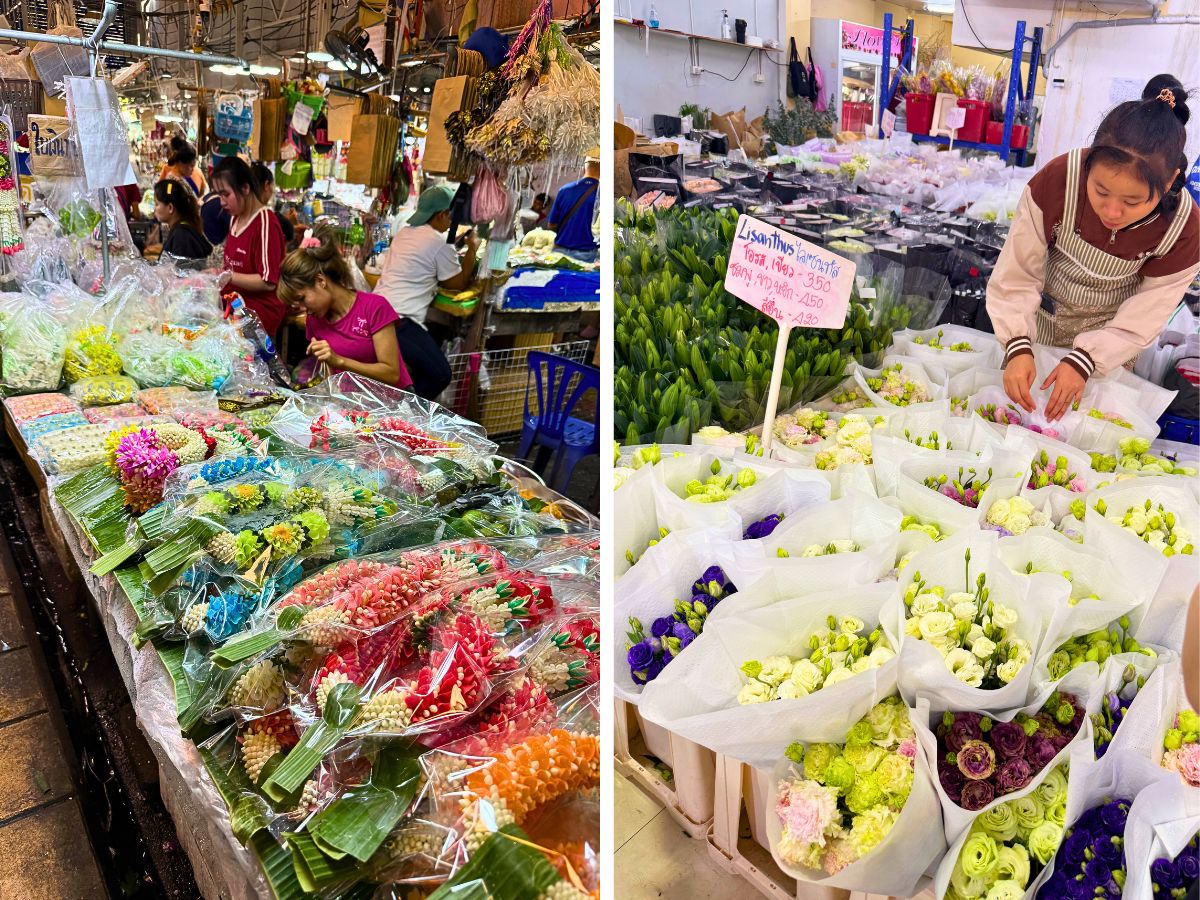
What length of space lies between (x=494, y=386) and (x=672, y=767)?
3.21m

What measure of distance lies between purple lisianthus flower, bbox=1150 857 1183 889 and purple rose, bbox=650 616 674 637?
68 centimetres

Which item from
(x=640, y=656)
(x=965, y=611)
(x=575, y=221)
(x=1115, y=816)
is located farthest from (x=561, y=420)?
(x=1115, y=816)

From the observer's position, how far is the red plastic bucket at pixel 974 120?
1152mm

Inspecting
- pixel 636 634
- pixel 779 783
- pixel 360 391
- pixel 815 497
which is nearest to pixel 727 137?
pixel 815 497

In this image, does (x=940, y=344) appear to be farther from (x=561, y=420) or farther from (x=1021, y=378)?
(x=561, y=420)

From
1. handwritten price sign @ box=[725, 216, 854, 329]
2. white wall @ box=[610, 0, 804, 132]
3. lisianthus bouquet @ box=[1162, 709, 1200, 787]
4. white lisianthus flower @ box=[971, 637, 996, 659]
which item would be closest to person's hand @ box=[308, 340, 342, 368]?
white wall @ box=[610, 0, 804, 132]

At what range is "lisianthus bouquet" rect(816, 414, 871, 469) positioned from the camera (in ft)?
4.85

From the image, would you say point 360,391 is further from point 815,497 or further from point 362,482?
point 815,497

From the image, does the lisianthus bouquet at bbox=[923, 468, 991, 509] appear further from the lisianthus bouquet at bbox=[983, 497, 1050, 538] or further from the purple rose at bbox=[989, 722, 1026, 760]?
the purple rose at bbox=[989, 722, 1026, 760]

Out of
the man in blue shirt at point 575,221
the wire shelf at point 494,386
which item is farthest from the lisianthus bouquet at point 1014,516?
the man in blue shirt at point 575,221

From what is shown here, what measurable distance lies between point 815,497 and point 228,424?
1.78 metres

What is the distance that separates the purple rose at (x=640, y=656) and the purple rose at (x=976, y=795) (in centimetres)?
47

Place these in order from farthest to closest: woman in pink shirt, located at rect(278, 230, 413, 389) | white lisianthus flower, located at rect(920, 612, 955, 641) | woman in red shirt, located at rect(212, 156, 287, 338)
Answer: woman in red shirt, located at rect(212, 156, 287, 338) → woman in pink shirt, located at rect(278, 230, 413, 389) → white lisianthus flower, located at rect(920, 612, 955, 641)

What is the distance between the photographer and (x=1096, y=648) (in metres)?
1.07
